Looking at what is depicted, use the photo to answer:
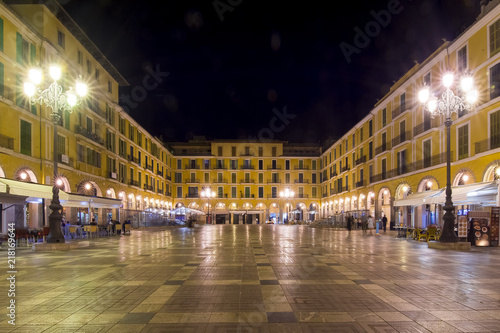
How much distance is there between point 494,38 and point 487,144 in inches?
237

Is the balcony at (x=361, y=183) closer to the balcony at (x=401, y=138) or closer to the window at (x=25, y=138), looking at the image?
the balcony at (x=401, y=138)

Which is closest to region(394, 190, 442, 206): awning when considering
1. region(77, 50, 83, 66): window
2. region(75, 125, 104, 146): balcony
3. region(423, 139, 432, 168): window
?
region(423, 139, 432, 168): window

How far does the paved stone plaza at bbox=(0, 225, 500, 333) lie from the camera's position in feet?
16.2

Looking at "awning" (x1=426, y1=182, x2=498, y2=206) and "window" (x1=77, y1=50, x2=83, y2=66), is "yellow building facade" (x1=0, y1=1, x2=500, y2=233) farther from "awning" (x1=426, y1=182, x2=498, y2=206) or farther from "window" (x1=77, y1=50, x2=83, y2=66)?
"awning" (x1=426, y1=182, x2=498, y2=206)

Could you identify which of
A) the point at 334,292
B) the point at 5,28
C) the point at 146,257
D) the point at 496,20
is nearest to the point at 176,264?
the point at 146,257

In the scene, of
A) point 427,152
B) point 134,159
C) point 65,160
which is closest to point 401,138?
point 427,152

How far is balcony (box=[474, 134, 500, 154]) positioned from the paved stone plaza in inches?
513

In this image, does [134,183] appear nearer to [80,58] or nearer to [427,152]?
[80,58]

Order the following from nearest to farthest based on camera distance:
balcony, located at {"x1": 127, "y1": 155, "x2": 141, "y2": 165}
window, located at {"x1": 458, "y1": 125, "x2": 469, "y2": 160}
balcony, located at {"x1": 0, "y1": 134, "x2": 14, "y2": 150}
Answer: balcony, located at {"x1": 0, "y1": 134, "x2": 14, "y2": 150}, window, located at {"x1": 458, "y1": 125, "x2": 469, "y2": 160}, balcony, located at {"x1": 127, "y1": 155, "x2": 141, "y2": 165}

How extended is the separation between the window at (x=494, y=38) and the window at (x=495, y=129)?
3.50 metres

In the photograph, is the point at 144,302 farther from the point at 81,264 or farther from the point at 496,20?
the point at 496,20

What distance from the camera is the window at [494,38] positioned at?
70.5ft

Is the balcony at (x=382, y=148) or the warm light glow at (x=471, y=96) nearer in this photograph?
the warm light glow at (x=471, y=96)

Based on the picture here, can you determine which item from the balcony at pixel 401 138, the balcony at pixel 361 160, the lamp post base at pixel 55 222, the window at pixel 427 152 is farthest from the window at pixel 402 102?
the lamp post base at pixel 55 222
